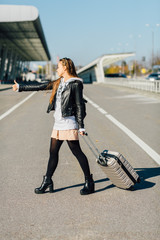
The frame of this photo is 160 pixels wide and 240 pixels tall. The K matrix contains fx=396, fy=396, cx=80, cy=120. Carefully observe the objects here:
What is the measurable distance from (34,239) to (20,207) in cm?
95

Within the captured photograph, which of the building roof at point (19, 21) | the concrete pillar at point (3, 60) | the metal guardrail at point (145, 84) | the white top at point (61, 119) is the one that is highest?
the building roof at point (19, 21)

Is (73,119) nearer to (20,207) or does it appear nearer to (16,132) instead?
(20,207)

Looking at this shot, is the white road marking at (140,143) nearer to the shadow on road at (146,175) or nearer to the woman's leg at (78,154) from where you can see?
the shadow on road at (146,175)

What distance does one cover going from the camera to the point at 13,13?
4841 cm

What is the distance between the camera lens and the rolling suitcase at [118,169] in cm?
477

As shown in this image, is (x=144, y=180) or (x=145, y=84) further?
(x=145, y=84)

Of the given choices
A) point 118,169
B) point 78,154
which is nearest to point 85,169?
point 78,154

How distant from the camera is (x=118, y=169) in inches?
189

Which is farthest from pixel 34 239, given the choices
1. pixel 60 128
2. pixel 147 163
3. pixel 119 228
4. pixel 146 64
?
pixel 146 64

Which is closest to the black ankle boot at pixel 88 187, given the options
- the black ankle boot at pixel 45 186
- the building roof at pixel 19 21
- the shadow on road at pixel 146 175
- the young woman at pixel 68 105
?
the young woman at pixel 68 105

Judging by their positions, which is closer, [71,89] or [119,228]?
[119,228]

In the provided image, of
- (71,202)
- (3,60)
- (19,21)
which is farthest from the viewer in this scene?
(3,60)

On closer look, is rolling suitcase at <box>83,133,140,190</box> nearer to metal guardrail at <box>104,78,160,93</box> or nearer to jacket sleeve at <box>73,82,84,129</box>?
jacket sleeve at <box>73,82,84,129</box>

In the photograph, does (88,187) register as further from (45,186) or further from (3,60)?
(3,60)
